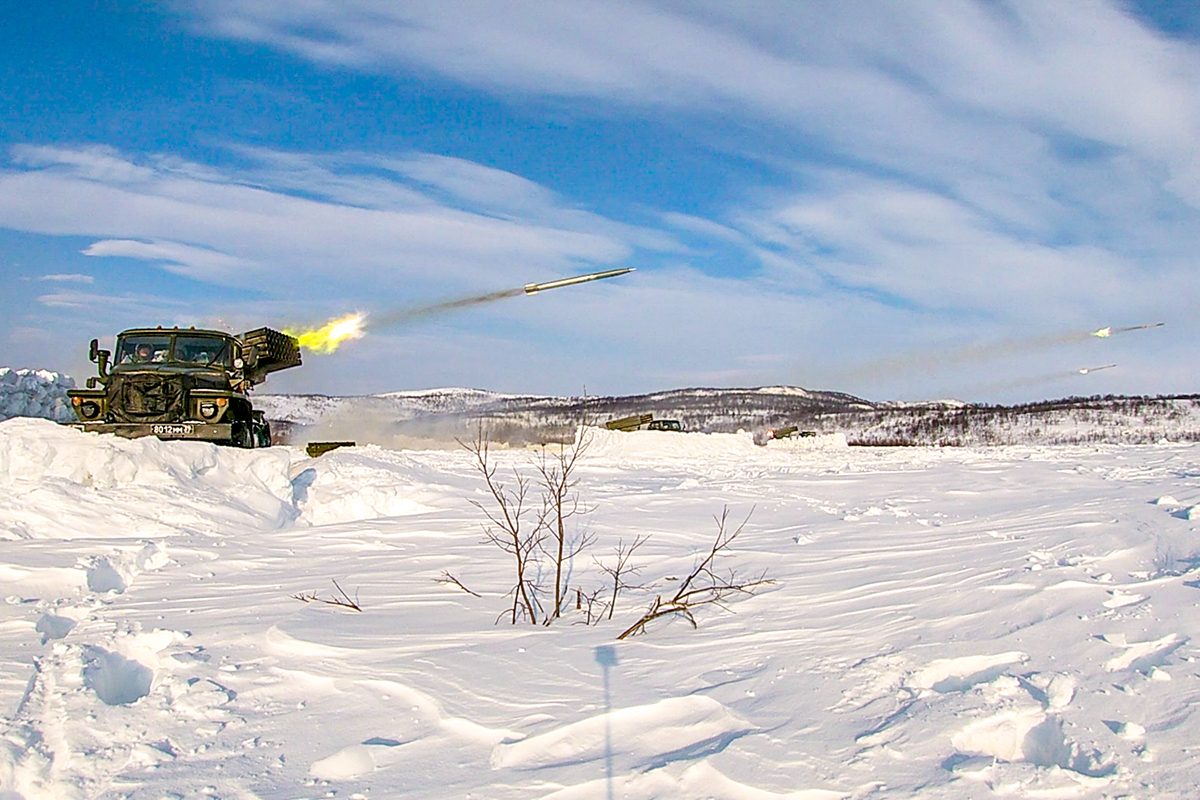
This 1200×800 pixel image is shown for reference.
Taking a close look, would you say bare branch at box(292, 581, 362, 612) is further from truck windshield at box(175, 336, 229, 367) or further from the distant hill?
truck windshield at box(175, 336, 229, 367)

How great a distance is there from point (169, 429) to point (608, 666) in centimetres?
1000

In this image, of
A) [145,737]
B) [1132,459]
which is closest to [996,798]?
[145,737]

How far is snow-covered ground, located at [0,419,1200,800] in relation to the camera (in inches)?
125

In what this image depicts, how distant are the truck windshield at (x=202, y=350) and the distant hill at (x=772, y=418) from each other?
396cm

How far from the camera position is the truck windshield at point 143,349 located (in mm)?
13328

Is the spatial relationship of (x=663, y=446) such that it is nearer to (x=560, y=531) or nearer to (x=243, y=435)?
(x=243, y=435)

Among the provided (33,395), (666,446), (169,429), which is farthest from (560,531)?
(33,395)

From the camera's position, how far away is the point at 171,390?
1278 centimetres

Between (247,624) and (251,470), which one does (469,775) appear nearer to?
(247,624)

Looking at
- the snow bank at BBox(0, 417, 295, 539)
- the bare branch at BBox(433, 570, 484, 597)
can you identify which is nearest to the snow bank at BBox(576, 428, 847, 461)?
the snow bank at BBox(0, 417, 295, 539)

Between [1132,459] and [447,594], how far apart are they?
47.0 feet

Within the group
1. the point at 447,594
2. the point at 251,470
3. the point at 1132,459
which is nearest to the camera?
the point at 447,594

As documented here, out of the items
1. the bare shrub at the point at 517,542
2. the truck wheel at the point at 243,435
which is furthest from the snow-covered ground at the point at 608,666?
the truck wheel at the point at 243,435

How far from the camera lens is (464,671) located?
4332 millimetres
